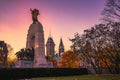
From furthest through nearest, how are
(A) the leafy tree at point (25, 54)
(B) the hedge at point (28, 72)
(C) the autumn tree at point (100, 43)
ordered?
(A) the leafy tree at point (25, 54), (C) the autumn tree at point (100, 43), (B) the hedge at point (28, 72)

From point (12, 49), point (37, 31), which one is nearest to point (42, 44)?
point (37, 31)

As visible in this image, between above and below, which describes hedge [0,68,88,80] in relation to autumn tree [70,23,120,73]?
below

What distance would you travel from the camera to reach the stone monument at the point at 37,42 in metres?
47.6

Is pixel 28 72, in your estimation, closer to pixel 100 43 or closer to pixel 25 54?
pixel 25 54

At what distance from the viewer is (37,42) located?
47938 millimetres

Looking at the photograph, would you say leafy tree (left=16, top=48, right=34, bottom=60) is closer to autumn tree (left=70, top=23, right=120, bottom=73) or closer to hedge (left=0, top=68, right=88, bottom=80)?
hedge (left=0, top=68, right=88, bottom=80)

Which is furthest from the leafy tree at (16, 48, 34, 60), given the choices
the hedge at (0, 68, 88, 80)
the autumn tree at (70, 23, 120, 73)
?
the autumn tree at (70, 23, 120, 73)

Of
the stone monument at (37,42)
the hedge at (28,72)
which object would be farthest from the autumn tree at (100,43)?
the stone monument at (37,42)

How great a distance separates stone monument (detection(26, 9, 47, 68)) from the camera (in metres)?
47.6

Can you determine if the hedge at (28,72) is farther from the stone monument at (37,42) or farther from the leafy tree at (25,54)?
the leafy tree at (25,54)

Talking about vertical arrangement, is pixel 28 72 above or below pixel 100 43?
below

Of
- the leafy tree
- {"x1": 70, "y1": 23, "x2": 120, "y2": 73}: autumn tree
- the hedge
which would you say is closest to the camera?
the hedge

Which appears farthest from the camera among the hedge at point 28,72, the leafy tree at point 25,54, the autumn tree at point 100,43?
the leafy tree at point 25,54

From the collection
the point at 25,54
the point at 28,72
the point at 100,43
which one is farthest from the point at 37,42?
the point at 100,43
